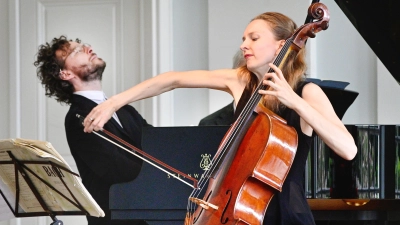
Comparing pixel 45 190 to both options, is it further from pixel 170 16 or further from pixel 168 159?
pixel 170 16

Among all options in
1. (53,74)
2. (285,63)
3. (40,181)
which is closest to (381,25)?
(285,63)

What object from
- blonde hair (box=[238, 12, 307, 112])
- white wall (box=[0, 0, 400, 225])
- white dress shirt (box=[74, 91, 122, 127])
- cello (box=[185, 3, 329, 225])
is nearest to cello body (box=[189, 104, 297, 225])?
cello (box=[185, 3, 329, 225])

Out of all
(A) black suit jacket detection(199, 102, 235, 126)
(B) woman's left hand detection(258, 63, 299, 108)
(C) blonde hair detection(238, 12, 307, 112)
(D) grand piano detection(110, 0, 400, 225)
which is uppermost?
(C) blonde hair detection(238, 12, 307, 112)

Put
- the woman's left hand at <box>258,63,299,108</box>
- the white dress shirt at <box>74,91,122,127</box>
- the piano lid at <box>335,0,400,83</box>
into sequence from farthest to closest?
the white dress shirt at <box>74,91,122,127</box> → the piano lid at <box>335,0,400,83</box> → the woman's left hand at <box>258,63,299,108</box>

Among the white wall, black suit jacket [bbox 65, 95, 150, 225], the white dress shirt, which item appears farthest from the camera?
the white wall

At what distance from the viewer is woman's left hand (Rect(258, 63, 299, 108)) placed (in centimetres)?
216

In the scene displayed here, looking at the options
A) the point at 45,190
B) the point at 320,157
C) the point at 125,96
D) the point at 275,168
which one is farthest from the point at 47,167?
the point at 320,157

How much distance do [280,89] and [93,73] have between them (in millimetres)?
2661

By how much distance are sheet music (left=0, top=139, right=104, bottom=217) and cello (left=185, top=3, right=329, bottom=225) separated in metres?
0.37

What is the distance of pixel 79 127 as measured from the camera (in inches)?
166

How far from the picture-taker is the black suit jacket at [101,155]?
4.22m

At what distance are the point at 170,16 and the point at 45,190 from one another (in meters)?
2.78

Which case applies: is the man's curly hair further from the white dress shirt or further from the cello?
the cello

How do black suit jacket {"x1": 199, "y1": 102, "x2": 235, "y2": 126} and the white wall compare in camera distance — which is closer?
black suit jacket {"x1": 199, "y1": 102, "x2": 235, "y2": 126}
